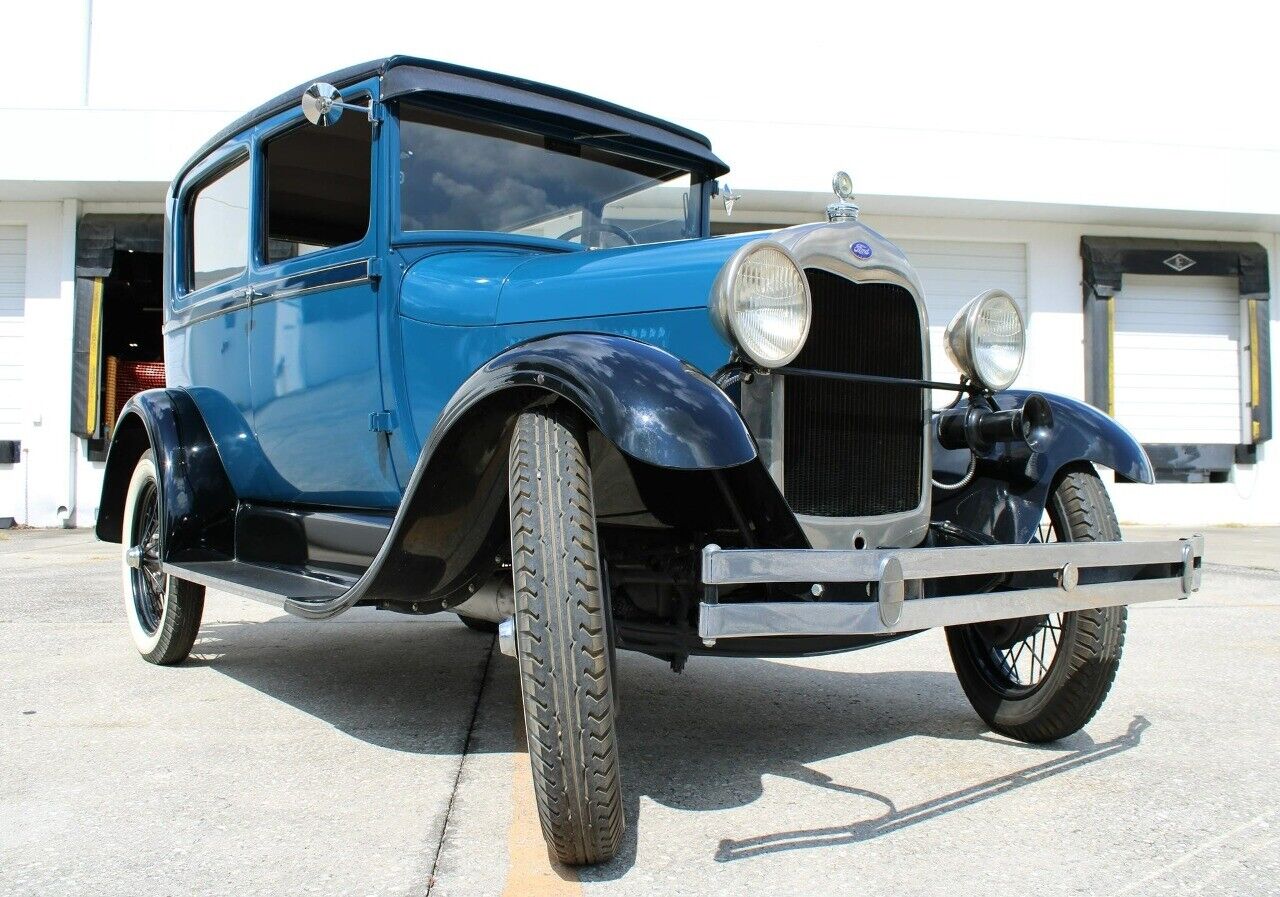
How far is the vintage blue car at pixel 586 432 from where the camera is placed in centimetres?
209

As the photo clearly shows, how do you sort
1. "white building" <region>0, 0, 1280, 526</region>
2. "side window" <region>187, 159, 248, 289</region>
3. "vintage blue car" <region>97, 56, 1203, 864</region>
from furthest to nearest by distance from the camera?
"white building" <region>0, 0, 1280, 526</region>, "side window" <region>187, 159, 248, 289</region>, "vintage blue car" <region>97, 56, 1203, 864</region>

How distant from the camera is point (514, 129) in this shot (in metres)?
3.51

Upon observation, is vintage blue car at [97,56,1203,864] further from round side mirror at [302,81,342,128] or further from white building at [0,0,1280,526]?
white building at [0,0,1280,526]

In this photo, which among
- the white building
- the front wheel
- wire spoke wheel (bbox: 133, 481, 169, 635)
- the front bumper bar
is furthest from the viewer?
the white building

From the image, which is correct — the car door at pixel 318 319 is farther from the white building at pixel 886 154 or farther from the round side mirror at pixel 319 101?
the white building at pixel 886 154

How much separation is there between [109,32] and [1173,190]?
443 inches

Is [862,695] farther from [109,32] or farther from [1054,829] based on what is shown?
[109,32]

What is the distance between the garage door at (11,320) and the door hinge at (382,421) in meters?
9.35

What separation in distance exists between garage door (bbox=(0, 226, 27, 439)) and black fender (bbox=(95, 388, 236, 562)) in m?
7.68

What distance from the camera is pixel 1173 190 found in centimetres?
1112

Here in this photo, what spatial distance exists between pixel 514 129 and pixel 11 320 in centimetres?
967

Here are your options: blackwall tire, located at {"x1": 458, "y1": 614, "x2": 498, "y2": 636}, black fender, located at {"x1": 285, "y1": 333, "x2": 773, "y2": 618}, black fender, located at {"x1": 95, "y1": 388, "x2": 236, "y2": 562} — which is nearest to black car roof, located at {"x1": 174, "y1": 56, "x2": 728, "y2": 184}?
black fender, located at {"x1": 95, "y1": 388, "x2": 236, "y2": 562}

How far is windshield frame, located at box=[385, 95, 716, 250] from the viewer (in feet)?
10.9

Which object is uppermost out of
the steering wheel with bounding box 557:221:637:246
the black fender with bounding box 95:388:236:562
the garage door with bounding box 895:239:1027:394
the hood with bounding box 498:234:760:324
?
the garage door with bounding box 895:239:1027:394
